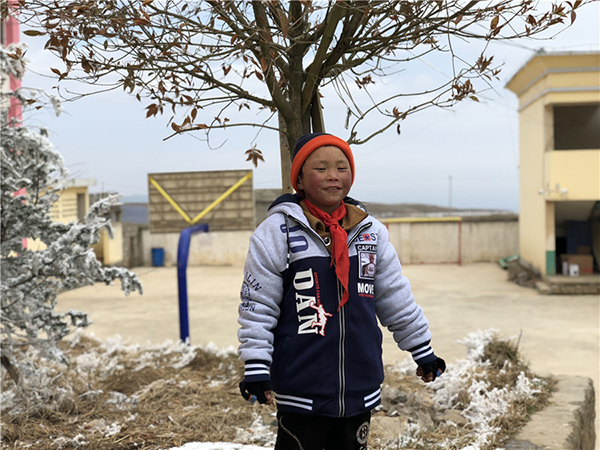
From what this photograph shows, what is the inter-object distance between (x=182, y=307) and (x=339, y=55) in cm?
370

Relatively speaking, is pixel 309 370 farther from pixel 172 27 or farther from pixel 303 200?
pixel 172 27

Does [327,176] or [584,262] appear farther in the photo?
[584,262]

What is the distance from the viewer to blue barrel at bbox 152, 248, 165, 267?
15609 mm

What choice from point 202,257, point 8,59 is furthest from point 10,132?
point 202,257

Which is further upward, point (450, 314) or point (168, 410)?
point (168, 410)

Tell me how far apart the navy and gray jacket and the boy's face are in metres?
0.09

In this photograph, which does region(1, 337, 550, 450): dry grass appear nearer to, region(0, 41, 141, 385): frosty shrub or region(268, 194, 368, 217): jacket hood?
region(0, 41, 141, 385): frosty shrub

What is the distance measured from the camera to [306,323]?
2.02 metres

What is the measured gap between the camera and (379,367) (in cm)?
212

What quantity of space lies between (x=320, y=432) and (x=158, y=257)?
46.1ft

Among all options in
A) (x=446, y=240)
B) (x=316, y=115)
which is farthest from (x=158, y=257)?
(x=316, y=115)

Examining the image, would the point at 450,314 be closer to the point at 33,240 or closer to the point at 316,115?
the point at 33,240

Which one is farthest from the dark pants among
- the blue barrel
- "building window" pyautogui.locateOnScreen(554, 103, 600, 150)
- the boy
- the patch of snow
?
the blue barrel

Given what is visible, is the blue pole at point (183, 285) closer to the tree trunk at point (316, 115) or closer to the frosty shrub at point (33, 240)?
the frosty shrub at point (33, 240)
